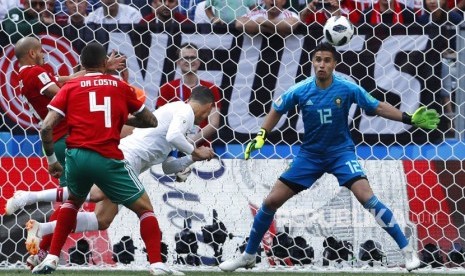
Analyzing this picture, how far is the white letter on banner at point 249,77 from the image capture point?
11414 mm

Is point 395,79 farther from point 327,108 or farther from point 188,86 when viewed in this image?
point 188,86

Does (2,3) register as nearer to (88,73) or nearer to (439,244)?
(88,73)

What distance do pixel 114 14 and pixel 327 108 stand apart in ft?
8.36

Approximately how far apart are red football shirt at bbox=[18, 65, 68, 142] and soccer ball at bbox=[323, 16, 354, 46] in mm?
2401

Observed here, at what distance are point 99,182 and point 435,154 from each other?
3.63 m

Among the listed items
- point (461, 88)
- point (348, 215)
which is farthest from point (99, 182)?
point (461, 88)

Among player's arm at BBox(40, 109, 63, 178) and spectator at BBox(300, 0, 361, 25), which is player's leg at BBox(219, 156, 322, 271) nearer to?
spectator at BBox(300, 0, 361, 25)

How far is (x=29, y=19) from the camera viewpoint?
11.6 meters

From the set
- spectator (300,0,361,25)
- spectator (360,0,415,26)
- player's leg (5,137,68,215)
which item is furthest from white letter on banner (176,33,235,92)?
player's leg (5,137,68,215)

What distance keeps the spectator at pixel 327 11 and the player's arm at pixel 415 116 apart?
5.01 ft

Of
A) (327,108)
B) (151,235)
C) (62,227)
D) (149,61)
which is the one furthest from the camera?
(149,61)

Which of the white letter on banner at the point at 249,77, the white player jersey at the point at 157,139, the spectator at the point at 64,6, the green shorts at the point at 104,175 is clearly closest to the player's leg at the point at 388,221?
the white player jersey at the point at 157,139

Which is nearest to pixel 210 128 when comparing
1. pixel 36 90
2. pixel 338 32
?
pixel 338 32

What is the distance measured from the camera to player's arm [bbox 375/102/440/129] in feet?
32.7
